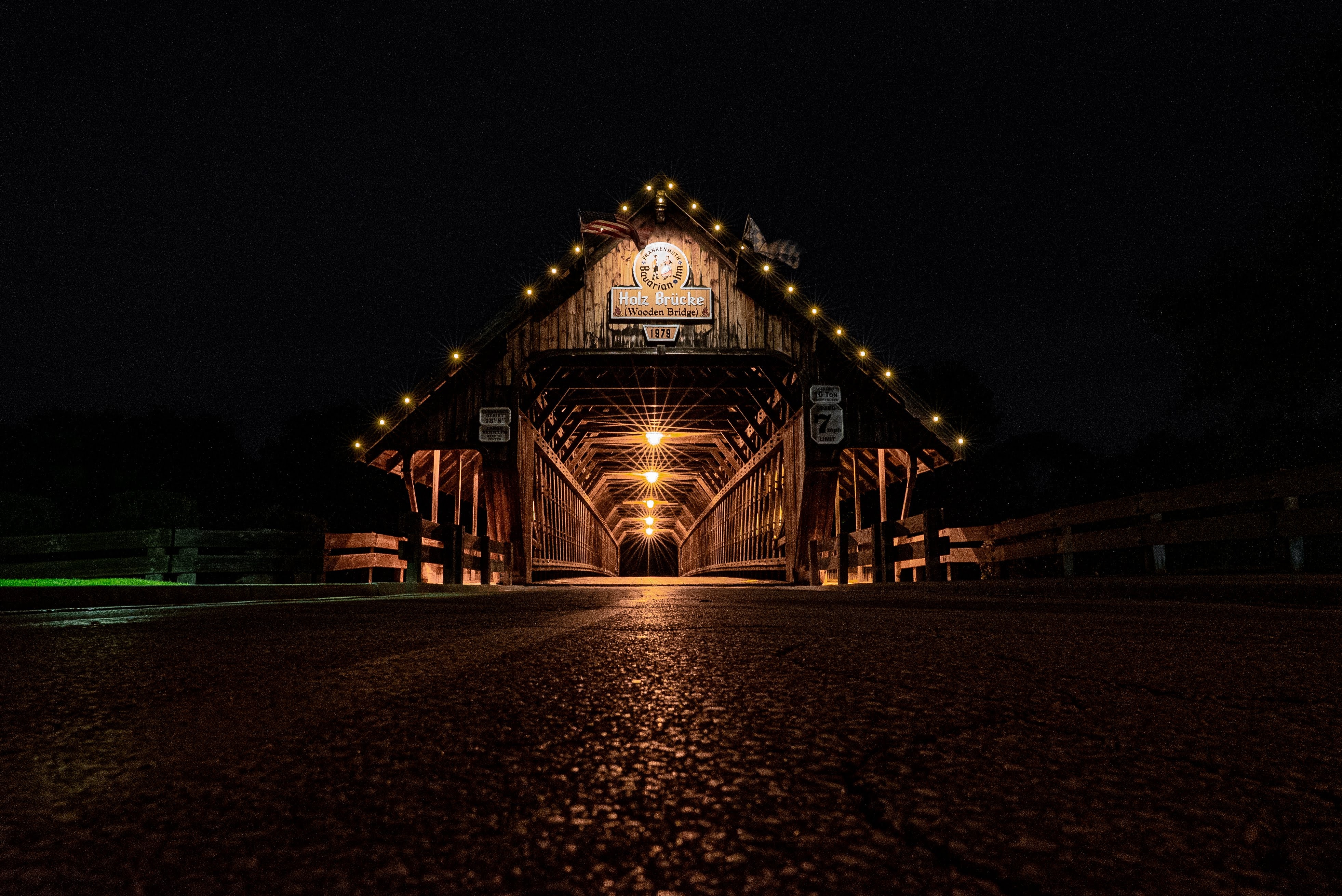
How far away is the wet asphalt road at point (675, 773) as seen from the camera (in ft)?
3.15

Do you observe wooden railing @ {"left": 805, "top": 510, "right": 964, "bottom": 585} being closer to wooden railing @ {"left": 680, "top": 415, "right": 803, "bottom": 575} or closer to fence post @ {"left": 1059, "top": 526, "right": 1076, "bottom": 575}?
fence post @ {"left": 1059, "top": 526, "right": 1076, "bottom": 575}

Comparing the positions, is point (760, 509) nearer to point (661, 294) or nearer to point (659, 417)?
point (659, 417)

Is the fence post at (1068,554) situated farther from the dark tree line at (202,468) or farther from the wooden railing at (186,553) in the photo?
the dark tree line at (202,468)

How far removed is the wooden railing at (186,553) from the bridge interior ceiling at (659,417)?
5452mm

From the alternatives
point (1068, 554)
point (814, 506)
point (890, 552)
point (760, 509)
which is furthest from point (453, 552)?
point (760, 509)

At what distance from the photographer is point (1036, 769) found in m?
1.38

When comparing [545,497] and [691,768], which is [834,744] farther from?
[545,497]

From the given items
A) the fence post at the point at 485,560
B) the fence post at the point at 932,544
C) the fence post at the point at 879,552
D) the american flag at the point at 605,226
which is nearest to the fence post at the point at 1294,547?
the fence post at the point at 932,544

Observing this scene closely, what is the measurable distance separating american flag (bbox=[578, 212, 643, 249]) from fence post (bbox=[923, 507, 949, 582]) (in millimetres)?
8123

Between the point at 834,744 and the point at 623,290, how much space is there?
17282 millimetres

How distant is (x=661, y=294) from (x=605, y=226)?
1847 mm

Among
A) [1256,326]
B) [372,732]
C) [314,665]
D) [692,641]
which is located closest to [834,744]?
[372,732]

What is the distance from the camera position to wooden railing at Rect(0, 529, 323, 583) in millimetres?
15188

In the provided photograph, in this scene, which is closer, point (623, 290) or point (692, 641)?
point (692, 641)
